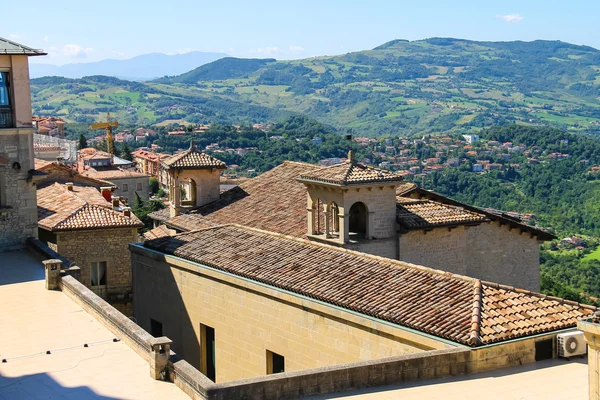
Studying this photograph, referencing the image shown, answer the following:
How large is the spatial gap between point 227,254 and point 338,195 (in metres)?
4.31

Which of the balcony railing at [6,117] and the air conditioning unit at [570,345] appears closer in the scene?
the air conditioning unit at [570,345]

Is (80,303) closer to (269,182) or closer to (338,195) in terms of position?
(338,195)

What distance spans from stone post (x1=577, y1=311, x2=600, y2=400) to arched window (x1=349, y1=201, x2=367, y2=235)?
48.6 feet

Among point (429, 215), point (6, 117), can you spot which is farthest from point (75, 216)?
point (429, 215)

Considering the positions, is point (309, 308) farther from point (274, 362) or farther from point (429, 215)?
point (429, 215)

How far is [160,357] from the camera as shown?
14.4 metres

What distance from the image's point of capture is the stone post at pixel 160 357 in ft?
47.2

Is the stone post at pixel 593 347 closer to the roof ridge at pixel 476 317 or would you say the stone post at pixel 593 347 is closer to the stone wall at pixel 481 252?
the roof ridge at pixel 476 317

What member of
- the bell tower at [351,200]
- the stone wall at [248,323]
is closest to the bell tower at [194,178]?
the bell tower at [351,200]

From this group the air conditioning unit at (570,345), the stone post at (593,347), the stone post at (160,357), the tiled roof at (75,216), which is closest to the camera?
the stone post at (593,347)

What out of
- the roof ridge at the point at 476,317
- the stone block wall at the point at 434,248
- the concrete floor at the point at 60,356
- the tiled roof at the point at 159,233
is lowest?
the tiled roof at the point at 159,233

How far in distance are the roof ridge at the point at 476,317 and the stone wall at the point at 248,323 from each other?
53 cm

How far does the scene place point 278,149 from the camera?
156 meters

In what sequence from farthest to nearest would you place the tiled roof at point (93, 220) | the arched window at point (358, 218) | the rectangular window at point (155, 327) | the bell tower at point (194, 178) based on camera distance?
the bell tower at point (194, 178) → the tiled roof at point (93, 220) → the arched window at point (358, 218) → the rectangular window at point (155, 327)
